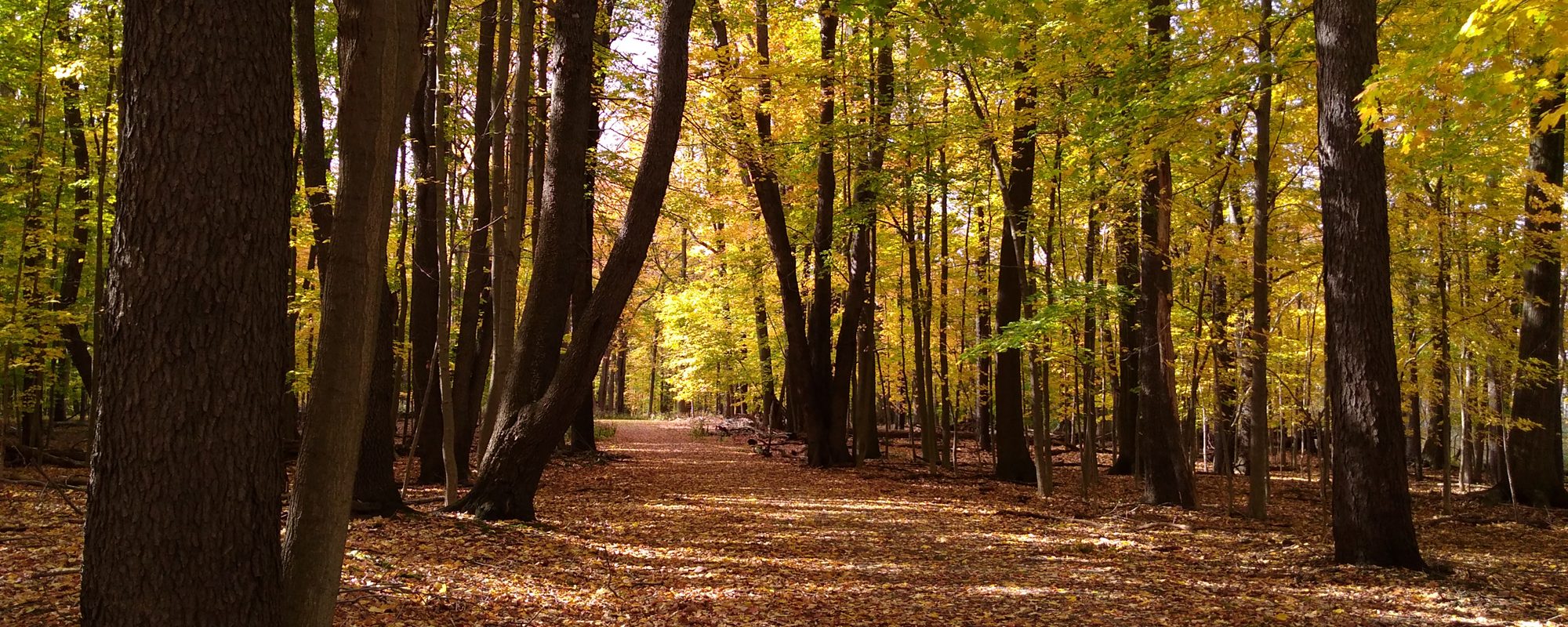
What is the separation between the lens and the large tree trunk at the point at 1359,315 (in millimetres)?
6633

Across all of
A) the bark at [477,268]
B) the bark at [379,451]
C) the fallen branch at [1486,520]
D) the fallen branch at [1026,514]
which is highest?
the bark at [477,268]

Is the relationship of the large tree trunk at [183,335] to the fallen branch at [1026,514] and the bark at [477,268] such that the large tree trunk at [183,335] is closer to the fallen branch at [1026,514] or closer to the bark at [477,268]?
the bark at [477,268]

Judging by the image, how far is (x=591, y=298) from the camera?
776 cm

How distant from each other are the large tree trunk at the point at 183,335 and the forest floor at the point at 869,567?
1.92m

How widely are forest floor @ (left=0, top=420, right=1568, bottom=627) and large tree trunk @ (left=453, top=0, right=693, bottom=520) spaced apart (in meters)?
0.41

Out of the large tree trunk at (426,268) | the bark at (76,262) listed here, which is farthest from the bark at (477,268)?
the bark at (76,262)

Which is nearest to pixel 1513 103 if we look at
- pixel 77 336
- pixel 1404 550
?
pixel 1404 550

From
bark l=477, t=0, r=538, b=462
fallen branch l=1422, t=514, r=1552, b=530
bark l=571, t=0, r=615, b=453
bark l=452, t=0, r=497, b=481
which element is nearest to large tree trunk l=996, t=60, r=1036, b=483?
fallen branch l=1422, t=514, r=1552, b=530

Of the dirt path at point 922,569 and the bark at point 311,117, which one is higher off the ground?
the bark at point 311,117

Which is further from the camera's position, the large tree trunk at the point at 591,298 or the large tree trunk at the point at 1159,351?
the large tree trunk at the point at 1159,351

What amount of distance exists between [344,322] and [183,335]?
63cm

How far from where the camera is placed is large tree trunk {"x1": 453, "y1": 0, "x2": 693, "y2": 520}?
7.63 metres

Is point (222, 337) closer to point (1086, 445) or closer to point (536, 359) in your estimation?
point (536, 359)

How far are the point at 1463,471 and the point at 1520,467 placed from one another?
4044mm
